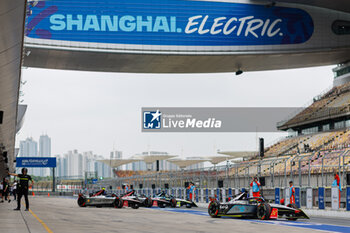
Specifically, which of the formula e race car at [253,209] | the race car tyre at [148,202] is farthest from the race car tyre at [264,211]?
the race car tyre at [148,202]

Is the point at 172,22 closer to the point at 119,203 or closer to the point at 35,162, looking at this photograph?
the point at 119,203

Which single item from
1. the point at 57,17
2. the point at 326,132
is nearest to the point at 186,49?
the point at 57,17

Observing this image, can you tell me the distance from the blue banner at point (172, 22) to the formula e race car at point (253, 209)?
35.5 m

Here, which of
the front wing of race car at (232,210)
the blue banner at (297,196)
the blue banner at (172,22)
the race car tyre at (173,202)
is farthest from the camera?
the blue banner at (172,22)

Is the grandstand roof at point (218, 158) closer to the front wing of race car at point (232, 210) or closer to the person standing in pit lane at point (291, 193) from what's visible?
the person standing in pit lane at point (291, 193)

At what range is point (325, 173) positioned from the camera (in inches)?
1097

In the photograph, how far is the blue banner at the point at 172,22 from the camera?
5206 centimetres

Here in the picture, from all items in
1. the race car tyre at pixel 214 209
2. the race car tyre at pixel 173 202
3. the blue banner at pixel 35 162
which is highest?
the blue banner at pixel 35 162

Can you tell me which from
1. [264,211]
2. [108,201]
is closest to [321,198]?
[264,211]

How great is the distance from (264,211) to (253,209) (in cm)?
86

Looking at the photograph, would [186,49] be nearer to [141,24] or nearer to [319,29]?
[141,24]

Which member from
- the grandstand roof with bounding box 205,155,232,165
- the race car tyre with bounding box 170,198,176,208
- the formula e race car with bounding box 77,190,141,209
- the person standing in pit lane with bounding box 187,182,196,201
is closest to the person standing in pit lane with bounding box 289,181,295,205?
the race car tyre with bounding box 170,198,176,208

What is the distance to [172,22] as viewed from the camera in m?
53.9

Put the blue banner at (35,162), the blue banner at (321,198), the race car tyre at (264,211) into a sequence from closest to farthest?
the race car tyre at (264,211)
the blue banner at (321,198)
the blue banner at (35,162)
